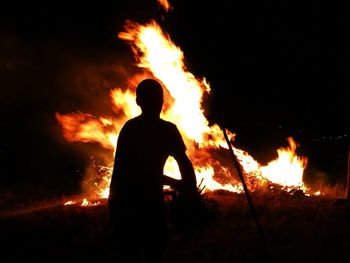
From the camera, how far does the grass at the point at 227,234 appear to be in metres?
6.08

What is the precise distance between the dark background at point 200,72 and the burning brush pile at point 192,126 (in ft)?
9.99

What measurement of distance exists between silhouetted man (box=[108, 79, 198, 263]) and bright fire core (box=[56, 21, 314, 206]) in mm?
6407

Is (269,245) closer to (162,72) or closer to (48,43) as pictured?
(162,72)

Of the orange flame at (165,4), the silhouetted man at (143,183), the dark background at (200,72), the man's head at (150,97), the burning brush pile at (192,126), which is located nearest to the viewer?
the silhouetted man at (143,183)

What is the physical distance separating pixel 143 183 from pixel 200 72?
1296 centimetres

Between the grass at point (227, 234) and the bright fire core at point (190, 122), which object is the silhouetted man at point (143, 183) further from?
the bright fire core at point (190, 122)

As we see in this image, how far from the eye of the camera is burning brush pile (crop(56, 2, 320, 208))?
10.4m

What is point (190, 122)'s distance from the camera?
10.7 metres

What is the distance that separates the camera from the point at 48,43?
1739 cm

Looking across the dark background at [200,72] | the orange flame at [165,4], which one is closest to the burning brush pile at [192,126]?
the orange flame at [165,4]

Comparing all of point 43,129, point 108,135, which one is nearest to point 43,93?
point 43,129

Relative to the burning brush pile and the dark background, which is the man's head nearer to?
the burning brush pile

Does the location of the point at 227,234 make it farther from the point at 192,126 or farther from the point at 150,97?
the point at 192,126

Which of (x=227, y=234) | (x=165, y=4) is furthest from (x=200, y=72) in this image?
(x=227, y=234)
